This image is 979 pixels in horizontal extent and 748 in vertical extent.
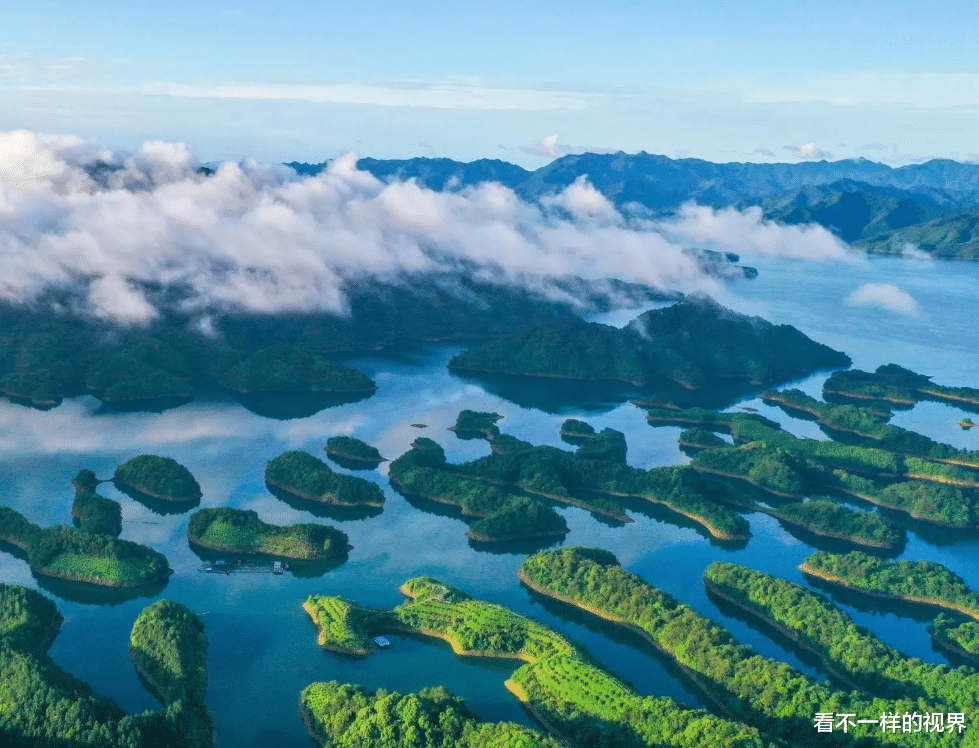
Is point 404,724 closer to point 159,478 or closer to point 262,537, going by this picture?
point 262,537

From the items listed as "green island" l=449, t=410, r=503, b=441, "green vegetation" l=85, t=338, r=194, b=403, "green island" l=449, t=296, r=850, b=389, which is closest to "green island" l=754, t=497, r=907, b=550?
"green island" l=449, t=410, r=503, b=441

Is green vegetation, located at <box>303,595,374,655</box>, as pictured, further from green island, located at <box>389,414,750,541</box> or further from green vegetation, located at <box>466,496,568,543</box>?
green island, located at <box>389,414,750,541</box>

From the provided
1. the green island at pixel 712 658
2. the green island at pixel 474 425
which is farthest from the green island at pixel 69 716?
the green island at pixel 474 425

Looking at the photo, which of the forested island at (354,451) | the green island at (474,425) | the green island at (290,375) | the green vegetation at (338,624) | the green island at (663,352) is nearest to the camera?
the green vegetation at (338,624)

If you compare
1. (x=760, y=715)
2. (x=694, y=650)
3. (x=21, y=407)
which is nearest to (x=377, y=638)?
(x=694, y=650)

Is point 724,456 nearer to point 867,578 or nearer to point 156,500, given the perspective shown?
point 867,578

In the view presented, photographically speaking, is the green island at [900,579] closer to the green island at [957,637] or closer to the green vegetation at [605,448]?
the green island at [957,637]
